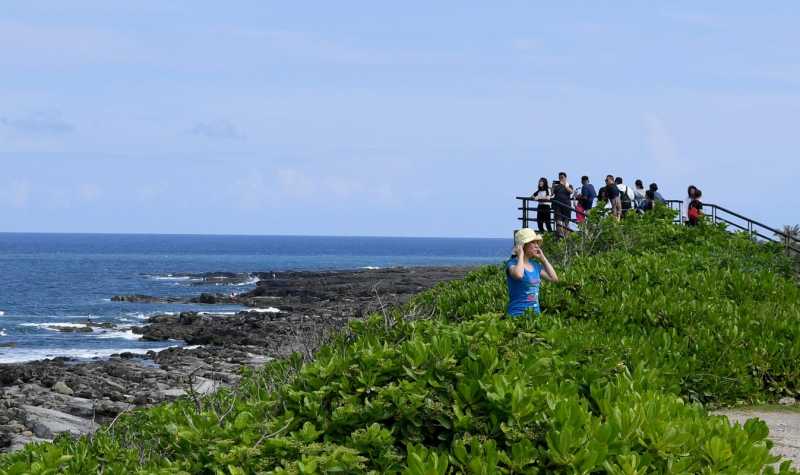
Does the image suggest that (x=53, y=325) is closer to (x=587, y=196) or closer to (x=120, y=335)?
(x=120, y=335)

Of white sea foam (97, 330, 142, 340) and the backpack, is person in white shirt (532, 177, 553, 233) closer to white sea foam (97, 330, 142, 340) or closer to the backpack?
the backpack

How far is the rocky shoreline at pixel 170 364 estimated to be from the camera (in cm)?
1716

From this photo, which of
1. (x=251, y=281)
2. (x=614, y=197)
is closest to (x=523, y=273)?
(x=614, y=197)

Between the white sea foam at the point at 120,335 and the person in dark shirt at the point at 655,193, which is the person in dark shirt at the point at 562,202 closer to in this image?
the person in dark shirt at the point at 655,193

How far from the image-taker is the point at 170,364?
2884 cm

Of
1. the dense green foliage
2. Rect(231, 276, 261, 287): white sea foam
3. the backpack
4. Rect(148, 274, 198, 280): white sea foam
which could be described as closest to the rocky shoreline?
the dense green foliage

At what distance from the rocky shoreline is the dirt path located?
395cm

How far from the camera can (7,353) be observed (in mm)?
35125

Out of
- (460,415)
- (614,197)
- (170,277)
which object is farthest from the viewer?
(170,277)

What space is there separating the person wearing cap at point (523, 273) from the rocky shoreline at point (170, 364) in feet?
4.67

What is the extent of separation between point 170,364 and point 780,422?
69.7ft

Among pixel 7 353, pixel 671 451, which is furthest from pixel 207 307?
pixel 671 451

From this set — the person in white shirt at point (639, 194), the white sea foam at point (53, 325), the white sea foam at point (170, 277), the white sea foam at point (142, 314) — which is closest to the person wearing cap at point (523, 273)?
the person in white shirt at point (639, 194)

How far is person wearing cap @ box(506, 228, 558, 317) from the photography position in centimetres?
1048
